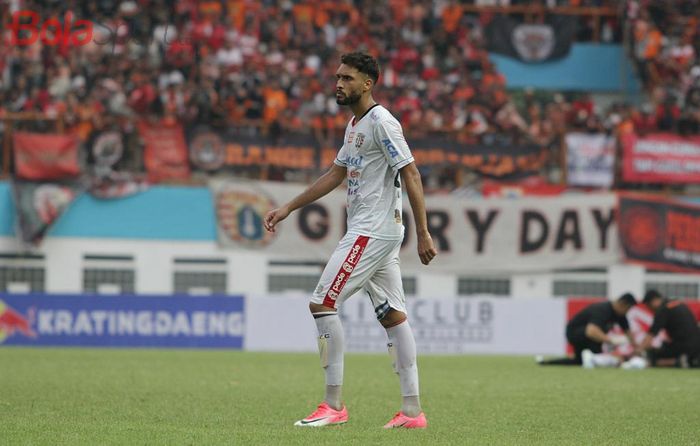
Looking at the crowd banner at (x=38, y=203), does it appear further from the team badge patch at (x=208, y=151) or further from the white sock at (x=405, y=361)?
the white sock at (x=405, y=361)

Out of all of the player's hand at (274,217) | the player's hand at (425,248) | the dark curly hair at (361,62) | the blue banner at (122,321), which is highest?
the dark curly hair at (361,62)

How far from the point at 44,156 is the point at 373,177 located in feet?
61.6

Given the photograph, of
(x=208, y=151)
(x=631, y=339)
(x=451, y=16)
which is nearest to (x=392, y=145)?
(x=631, y=339)

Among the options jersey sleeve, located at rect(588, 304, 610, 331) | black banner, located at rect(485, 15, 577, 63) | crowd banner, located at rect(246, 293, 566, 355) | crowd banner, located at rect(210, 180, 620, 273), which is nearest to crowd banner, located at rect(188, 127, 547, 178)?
crowd banner, located at rect(210, 180, 620, 273)

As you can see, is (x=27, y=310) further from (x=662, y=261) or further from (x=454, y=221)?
(x=662, y=261)

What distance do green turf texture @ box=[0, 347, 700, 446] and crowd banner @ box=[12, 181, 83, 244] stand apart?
8.58m

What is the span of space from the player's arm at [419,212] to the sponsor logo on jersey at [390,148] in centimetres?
10

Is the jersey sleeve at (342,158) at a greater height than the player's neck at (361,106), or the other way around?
the player's neck at (361,106)

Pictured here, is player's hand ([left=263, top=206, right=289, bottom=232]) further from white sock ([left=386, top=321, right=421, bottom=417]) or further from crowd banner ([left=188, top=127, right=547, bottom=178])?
crowd banner ([left=188, top=127, right=547, bottom=178])

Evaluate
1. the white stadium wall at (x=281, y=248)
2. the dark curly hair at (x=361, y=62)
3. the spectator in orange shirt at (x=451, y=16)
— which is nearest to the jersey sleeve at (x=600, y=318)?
the white stadium wall at (x=281, y=248)

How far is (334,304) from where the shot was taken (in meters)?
8.23

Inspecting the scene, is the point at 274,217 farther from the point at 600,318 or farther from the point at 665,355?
the point at 665,355

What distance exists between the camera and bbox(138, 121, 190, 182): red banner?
2567cm

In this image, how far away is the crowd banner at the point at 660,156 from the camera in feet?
89.4
